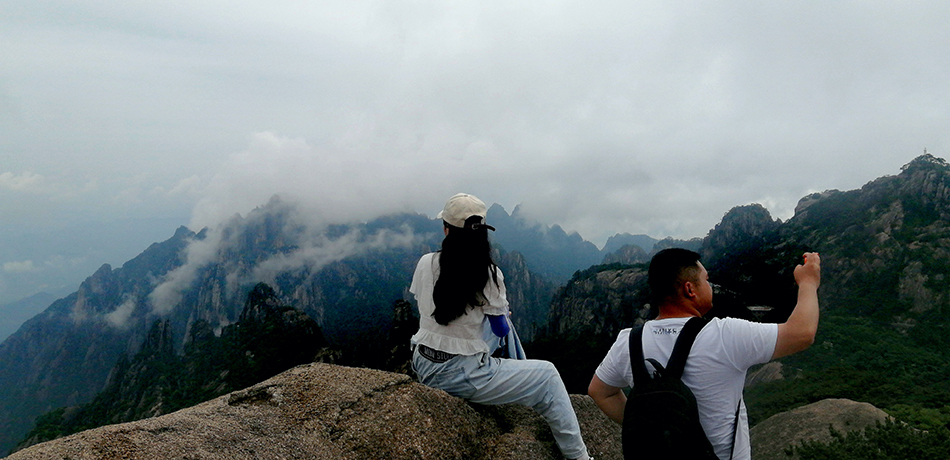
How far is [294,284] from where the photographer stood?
156 m

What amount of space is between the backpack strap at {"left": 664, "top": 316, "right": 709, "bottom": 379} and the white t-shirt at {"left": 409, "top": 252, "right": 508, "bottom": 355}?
2040 millimetres

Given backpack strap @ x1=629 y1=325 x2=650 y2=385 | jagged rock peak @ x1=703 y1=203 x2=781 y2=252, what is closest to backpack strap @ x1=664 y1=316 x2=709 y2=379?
backpack strap @ x1=629 y1=325 x2=650 y2=385

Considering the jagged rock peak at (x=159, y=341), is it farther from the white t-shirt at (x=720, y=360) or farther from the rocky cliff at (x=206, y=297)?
the white t-shirt at (x=720, y=360)

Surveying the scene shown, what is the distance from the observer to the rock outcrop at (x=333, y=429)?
3.98 meters

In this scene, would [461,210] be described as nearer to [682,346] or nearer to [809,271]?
[682,346]

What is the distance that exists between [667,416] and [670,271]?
1.01m

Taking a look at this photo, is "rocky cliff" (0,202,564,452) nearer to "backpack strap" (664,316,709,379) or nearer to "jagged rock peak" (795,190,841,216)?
"jagged rock peak" (795,190,841,216)

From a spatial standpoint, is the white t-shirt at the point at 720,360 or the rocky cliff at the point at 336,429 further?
the rocky cliff at the point at 336,429

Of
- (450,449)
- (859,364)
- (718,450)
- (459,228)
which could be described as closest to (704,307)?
(718,450)

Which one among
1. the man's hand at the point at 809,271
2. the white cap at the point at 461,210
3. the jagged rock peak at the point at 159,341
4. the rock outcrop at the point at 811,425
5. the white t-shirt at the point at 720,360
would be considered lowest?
the jagged rock peak at the point at 159,341

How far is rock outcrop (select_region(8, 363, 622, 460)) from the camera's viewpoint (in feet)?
13.1

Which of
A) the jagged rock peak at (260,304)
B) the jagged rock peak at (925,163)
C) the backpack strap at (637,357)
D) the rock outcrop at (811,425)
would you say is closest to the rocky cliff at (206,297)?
the jagged rock peak at (260,304)

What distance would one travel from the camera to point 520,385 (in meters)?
4.98

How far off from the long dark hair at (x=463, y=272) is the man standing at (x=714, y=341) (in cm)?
165
